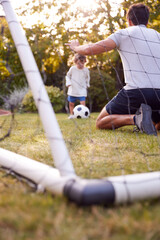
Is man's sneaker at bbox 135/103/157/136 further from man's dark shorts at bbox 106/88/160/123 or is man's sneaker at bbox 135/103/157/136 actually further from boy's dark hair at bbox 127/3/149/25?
boy's dark hair at bbox 127/3/149/25

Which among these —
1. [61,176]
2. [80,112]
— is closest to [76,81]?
[80,112]

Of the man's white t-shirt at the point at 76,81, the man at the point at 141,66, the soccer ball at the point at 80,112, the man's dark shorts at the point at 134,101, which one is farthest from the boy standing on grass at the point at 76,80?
the man at the point at 141,66

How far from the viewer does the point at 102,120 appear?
3277 mm

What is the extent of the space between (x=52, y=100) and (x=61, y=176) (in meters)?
7.89

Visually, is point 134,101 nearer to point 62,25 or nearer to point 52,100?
point 62,25

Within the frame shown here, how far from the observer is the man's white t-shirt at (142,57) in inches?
112

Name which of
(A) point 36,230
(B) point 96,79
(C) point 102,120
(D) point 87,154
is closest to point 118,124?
(C) point 102,120

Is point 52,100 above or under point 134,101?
under

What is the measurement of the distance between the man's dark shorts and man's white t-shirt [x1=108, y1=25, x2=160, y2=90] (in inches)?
2.4

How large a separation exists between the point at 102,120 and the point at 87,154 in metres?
1.32

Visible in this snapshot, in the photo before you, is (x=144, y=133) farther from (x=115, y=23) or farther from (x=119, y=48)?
(x=115, y=23)

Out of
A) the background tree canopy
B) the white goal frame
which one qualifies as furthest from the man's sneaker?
the white goal frame

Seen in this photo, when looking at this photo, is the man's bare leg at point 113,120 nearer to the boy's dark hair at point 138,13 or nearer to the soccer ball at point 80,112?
the boy's dark hair at point 138,13

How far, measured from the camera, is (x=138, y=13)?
2805mm
